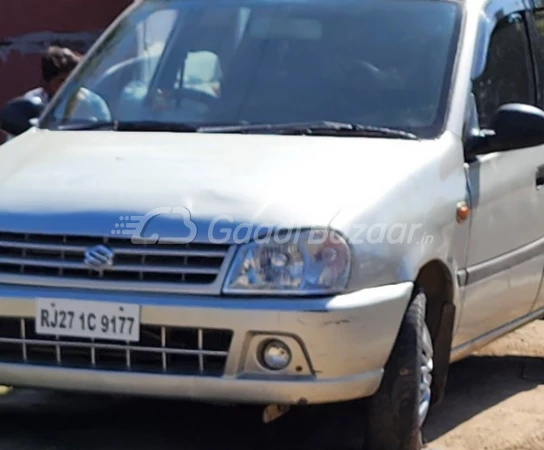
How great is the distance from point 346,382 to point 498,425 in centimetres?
148

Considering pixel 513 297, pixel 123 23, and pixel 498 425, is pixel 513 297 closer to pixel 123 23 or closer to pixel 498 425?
pixel 498 425

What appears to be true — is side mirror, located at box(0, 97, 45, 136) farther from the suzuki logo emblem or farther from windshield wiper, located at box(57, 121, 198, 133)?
the suzuki logo emblem

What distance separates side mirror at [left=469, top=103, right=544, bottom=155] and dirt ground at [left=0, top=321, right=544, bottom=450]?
1.17 meters

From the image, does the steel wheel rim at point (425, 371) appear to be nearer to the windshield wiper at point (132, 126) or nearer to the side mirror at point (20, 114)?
the windshield wiper at point (132, 126)

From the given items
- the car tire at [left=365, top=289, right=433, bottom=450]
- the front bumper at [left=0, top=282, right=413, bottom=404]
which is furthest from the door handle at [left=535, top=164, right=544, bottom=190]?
the front bumper at [left=0, top=282, right=413, bottom=404]

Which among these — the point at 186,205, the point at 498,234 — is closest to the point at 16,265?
the point at 186,205

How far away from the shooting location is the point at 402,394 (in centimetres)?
506

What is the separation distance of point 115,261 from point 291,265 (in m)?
0.59

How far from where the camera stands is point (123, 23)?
6699mm

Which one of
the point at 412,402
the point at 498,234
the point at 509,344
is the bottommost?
the point at 509,344

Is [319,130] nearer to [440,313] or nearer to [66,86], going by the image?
[440,313]

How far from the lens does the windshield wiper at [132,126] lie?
584cm

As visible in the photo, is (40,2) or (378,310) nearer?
(378,310)

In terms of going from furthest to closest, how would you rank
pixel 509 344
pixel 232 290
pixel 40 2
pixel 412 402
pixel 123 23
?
pixel 40 2, pixel 509 344, pixel 123 23, pixel 412 402, pixel 232 290
